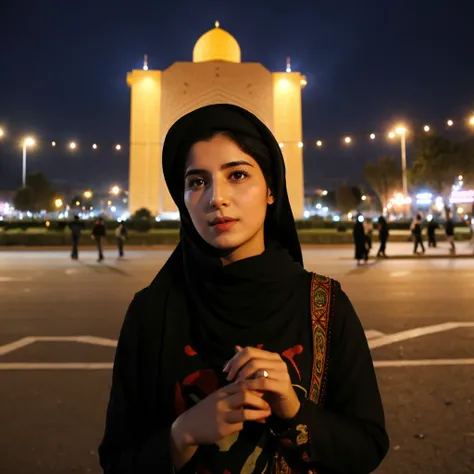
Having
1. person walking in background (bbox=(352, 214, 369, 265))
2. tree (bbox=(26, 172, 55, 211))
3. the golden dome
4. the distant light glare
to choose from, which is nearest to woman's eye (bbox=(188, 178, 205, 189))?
person walking in background (bbox=(352, 214, 369, 265))

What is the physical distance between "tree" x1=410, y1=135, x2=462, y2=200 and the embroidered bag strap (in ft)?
165

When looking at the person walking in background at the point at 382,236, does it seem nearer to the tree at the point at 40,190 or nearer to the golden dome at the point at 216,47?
the golden dome at the point at 216,47

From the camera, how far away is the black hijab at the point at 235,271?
1.34 meters

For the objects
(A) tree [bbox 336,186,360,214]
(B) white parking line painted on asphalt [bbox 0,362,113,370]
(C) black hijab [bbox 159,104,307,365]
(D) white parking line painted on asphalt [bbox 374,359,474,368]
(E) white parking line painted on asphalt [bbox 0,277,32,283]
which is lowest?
(B) white parking line painted on asphalt [bbox 0,362,113,370]

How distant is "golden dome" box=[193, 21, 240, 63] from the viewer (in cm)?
4281

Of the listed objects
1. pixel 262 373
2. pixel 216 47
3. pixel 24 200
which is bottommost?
pixel 262 373

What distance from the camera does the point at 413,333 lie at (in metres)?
6.51

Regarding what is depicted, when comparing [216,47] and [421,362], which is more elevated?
[216,47]

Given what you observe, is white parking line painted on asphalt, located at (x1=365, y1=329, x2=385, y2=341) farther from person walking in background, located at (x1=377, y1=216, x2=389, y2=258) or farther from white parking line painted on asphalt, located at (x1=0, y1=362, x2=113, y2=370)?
person walking in background, located at (x1=377, y1=216, x2=389, y2=258)

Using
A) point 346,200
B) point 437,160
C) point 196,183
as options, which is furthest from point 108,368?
point 346,200

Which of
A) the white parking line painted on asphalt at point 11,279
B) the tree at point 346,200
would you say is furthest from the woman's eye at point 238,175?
the tree at point 346,200

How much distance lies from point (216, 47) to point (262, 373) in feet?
148

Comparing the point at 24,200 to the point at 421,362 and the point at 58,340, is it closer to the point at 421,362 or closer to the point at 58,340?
the point at 58,340

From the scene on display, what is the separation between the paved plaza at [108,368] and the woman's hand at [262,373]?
7.54ft
